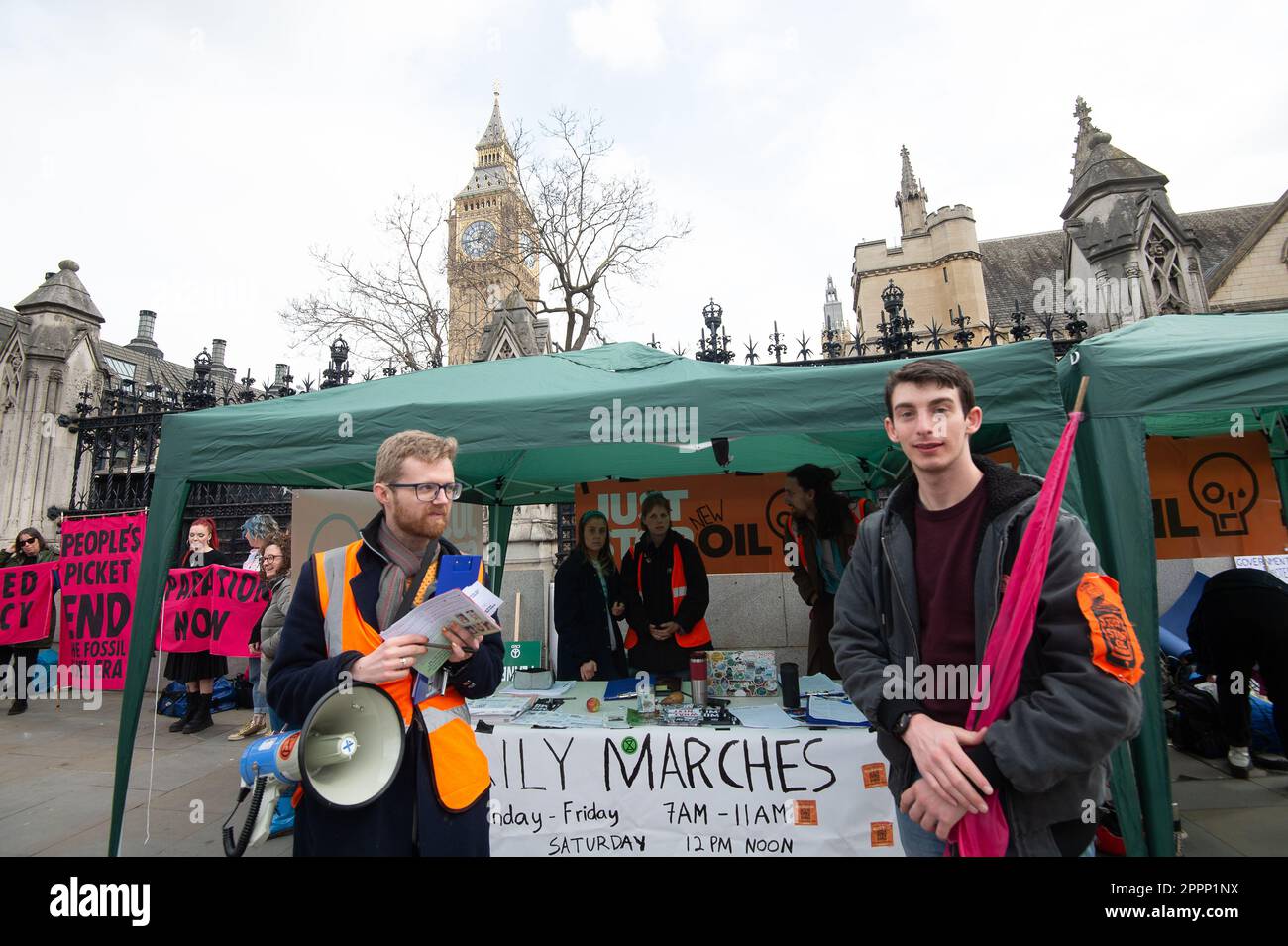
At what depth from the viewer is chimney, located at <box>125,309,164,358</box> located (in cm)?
3284

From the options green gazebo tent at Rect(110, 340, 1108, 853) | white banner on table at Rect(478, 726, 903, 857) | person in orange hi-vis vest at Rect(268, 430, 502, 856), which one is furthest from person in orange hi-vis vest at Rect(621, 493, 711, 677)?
person in orange hi-vis vest at Rect(268, 430, 502, 856)

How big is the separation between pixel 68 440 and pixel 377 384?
8.04 metres

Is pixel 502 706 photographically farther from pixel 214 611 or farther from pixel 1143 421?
pixel 214 611

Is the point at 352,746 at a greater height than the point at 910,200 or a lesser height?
lesser

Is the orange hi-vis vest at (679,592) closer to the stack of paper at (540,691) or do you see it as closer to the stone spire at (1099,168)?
the stack of paper at (540,691)

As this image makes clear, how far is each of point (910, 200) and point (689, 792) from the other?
1661 inches

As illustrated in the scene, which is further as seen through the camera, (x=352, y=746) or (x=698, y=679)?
(x=698, y=679)

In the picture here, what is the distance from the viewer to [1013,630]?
140cm

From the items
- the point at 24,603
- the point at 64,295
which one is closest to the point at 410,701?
the point at 24,603

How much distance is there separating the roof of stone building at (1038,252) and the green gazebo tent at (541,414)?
28.0 m

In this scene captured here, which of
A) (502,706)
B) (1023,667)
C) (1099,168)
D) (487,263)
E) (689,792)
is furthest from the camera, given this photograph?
(487,263)

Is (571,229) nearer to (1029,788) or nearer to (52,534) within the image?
(52,534)

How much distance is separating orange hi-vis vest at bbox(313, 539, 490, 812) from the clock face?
21.0 metres
